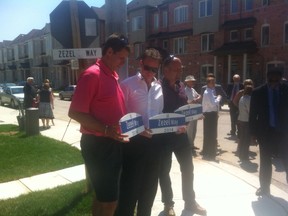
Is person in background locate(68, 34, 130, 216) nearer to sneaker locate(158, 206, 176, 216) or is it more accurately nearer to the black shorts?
the black shorts

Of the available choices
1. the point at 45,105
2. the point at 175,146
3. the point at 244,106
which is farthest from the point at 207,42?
the point at 175,146

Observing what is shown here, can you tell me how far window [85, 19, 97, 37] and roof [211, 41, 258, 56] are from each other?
77.6ft

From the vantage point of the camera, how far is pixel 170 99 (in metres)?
4.08

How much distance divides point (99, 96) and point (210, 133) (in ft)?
16.2

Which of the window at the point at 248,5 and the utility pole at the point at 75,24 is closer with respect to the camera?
the utility pole at the point at 75,24

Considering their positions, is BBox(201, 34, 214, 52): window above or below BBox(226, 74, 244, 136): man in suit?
above

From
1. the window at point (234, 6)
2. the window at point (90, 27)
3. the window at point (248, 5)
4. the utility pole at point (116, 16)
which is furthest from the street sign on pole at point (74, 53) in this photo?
the window at point (234, 6)

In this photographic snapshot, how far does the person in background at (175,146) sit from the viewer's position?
4055 millimetres

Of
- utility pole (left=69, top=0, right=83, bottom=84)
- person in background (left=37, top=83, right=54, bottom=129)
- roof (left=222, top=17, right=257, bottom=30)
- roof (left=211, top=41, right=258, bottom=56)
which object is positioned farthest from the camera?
roof (left=222, top=17, right=257, bottom=30)

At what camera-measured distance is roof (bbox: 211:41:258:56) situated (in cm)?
2650

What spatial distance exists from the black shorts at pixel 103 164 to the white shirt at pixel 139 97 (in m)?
0.57

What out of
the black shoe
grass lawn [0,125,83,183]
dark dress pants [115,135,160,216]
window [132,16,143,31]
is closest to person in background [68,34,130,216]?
dark dress pants [115,135,160,216]

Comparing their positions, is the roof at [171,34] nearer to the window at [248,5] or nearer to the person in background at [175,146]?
the window at [248,5]

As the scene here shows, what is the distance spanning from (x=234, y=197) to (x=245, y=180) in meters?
0.93
